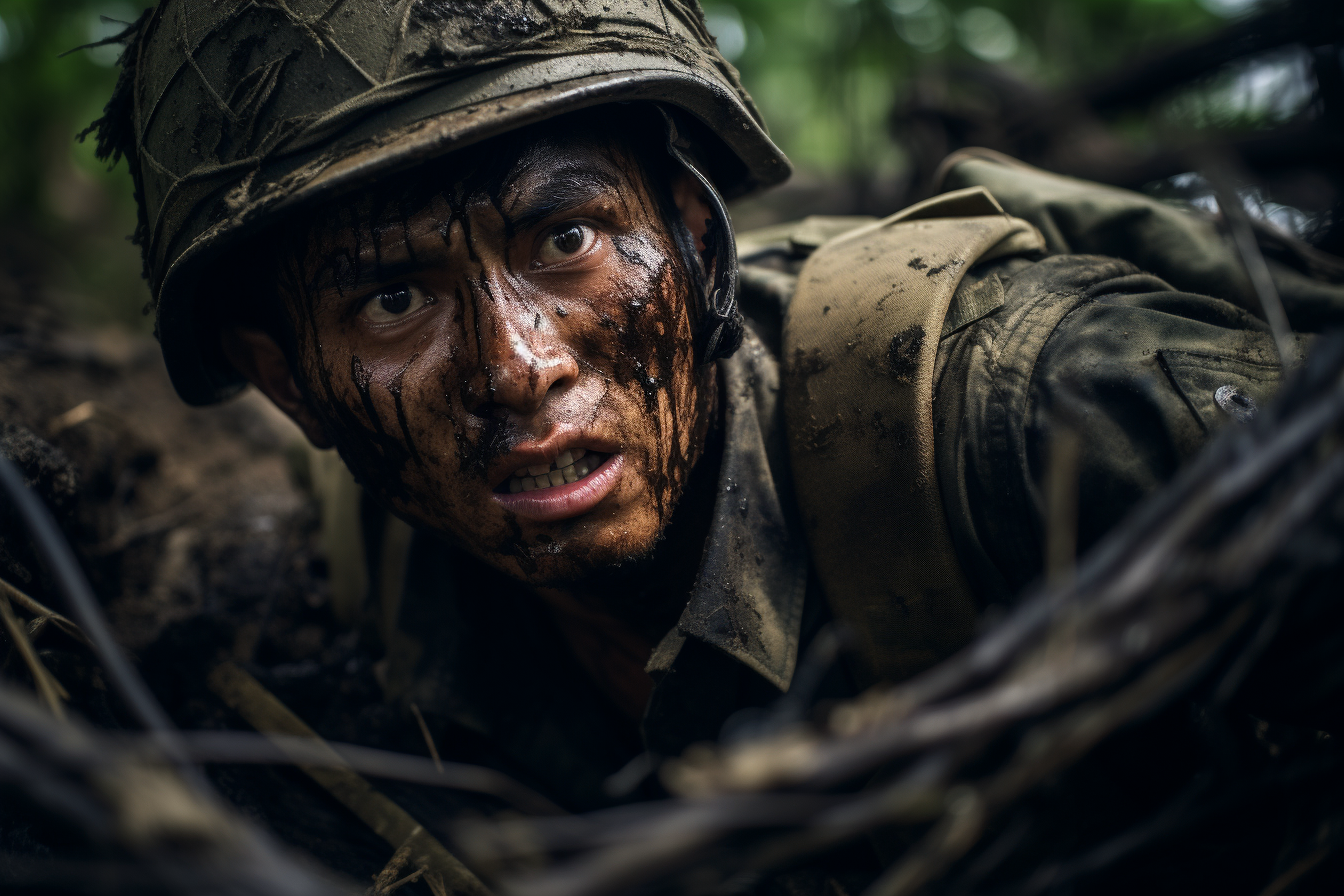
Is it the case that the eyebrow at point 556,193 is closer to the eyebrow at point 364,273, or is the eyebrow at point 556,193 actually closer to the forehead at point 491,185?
the forehead at point 491,185

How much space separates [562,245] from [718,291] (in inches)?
14.5

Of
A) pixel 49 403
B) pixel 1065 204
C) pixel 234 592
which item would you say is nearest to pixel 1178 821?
pixel 1065 204

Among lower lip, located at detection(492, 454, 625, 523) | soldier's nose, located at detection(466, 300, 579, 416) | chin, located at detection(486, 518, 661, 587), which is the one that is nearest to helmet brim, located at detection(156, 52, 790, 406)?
soldier's nose, located at detection(466, 300, 579, 416)

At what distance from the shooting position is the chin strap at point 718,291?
67.3 inches

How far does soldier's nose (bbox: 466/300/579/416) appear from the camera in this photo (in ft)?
4.77

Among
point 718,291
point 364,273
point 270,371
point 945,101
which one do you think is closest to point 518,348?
point 364,273

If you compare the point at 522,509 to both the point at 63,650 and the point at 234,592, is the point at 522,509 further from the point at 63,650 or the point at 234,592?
the point at 234,592

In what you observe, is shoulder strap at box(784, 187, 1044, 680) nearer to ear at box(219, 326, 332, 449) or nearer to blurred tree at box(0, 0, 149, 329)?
ear at box(219, 326, 332, 449)

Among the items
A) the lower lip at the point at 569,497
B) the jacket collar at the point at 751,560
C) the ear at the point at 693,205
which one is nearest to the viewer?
the lower lip at the point at 569,497

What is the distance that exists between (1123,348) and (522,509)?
113 centimetres

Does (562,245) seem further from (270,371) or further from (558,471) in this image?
(270,371)

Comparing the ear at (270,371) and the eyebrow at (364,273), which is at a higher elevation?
the eyebrow at (364,273)

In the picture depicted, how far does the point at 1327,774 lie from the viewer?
0.93 metres

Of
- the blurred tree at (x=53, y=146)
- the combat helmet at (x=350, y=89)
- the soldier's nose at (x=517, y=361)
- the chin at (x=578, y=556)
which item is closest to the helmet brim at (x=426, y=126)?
the combat helmet at (x=350, y=89)
